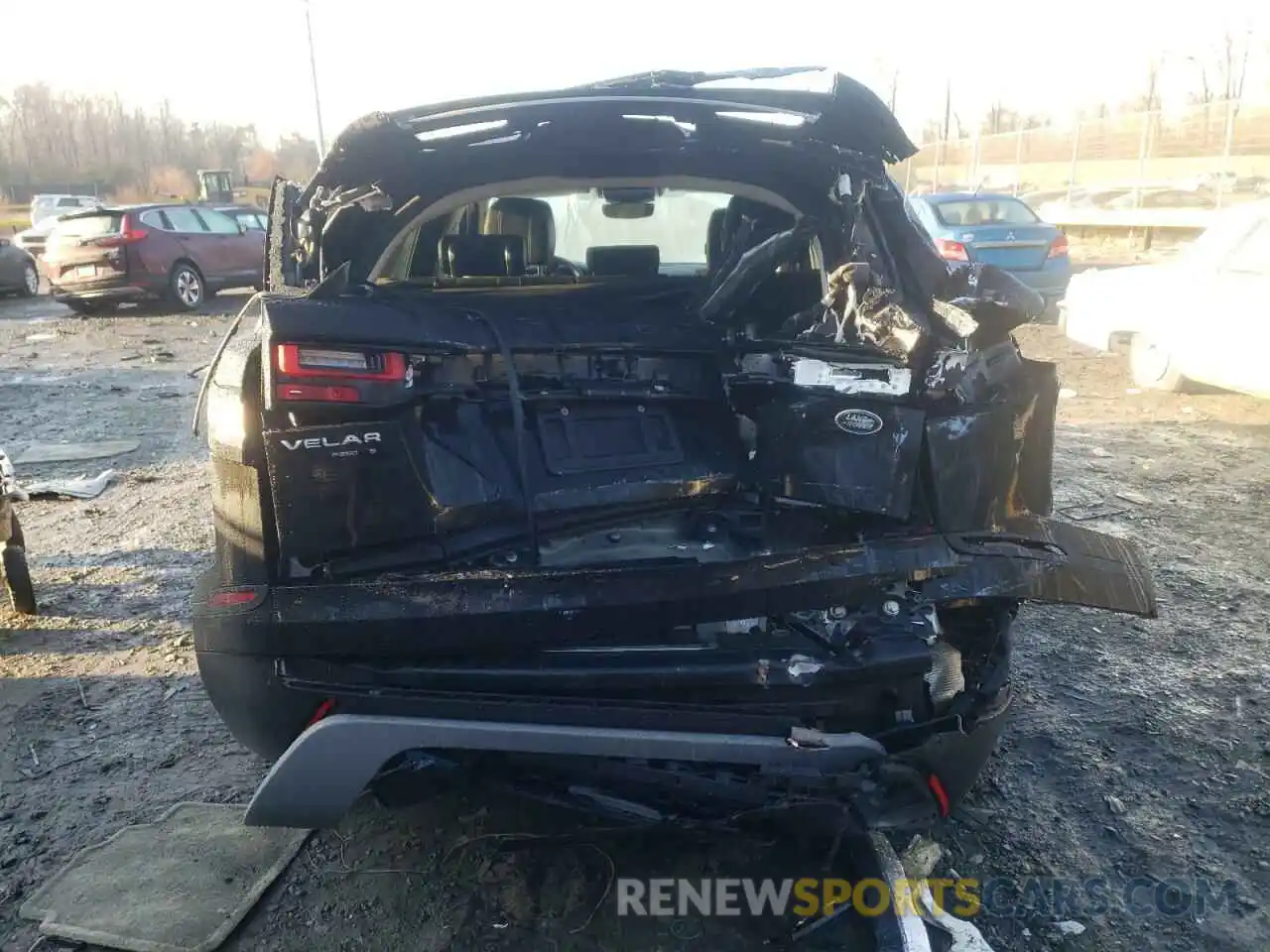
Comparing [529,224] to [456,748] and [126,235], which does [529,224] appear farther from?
[126,235]

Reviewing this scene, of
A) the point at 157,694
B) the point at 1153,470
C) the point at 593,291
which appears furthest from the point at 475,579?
the point at 1153,470

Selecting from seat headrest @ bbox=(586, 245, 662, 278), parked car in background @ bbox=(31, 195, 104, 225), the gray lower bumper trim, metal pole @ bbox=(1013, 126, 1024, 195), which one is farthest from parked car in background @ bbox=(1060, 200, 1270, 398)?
parked car in background @ bbox=(31, 195, 104, 225)

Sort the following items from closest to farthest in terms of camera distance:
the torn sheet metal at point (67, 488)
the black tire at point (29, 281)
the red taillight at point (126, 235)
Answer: the torn sheet metal at point (67, 488), the red taillight at point (126, 235), the black tire at point (29, 281)

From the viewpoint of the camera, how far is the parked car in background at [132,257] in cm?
1373

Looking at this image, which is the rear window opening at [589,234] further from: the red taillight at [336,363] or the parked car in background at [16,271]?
the parked car in background at [16,271]

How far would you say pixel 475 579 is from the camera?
7.26ft

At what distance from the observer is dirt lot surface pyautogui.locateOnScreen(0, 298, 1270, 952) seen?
2340mm

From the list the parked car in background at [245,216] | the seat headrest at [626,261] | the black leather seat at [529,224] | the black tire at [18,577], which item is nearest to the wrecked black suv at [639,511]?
the seat headrest at [626,261]

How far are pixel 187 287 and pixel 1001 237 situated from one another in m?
12.0

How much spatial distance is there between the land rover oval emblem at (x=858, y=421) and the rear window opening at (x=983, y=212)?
10.3 m

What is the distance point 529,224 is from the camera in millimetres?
Result: 3840

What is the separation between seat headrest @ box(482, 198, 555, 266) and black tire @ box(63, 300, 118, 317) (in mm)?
13142

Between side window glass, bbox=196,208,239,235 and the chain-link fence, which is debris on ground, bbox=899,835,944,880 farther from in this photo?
the chain-link fence

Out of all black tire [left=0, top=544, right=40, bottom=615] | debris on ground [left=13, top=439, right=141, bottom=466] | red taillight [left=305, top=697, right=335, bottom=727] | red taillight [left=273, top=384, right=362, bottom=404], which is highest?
red taillight [left=273, top=384, right=362, bottom=404]
